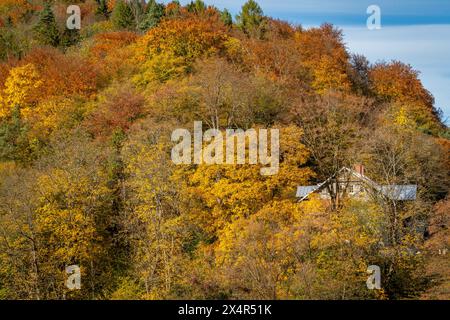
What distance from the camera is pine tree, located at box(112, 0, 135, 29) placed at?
74.0 meters

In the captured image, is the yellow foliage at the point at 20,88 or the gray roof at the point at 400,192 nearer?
the gray roof at the point at 400,192

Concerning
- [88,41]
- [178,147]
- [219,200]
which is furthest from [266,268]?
[88,41]

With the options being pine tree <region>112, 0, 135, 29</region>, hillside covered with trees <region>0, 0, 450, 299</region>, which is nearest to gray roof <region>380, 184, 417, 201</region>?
hillside covered with trees <region>0, 0, 450, 299</region>

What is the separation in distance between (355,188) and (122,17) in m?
47.2

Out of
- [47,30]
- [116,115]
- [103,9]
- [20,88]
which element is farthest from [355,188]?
[103,9]

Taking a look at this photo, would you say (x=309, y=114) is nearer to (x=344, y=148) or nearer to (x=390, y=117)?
(x=344, y=148)

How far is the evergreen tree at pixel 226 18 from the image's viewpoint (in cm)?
7312

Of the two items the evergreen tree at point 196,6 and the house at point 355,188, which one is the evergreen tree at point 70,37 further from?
the house at point 355,188

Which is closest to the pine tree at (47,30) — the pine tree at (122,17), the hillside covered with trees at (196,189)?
the pine tree at (122,17)

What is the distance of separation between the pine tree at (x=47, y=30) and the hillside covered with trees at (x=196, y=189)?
16386 millimetres

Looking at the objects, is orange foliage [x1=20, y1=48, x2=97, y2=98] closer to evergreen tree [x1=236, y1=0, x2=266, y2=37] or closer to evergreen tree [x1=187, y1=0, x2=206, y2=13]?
evergreen tree [x1=236, y1=0, x2=266, y2=37]

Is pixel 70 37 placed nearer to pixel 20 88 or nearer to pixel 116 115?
pixel 20 88

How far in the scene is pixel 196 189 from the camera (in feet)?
105

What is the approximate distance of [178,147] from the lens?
35.2 meters
